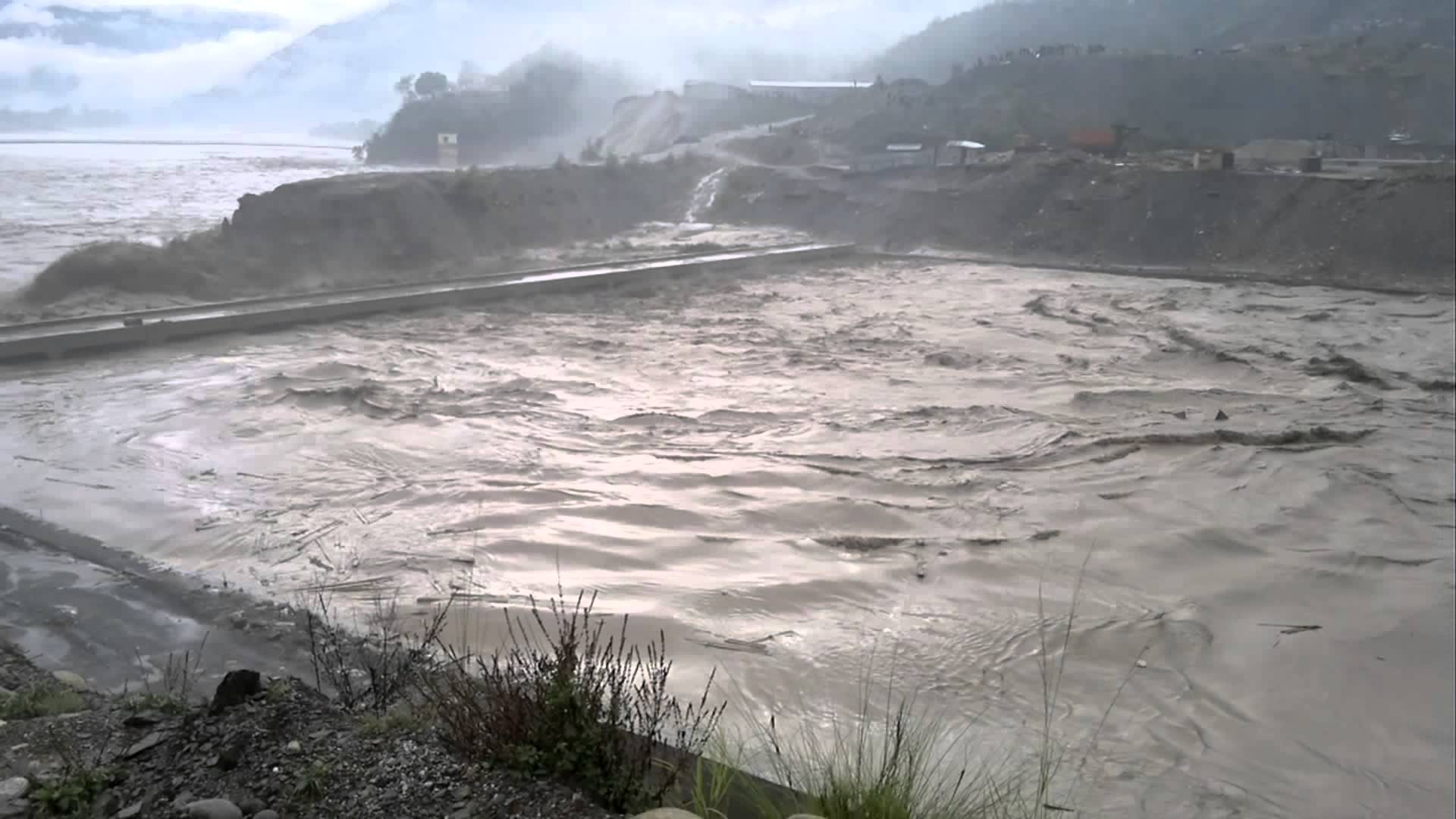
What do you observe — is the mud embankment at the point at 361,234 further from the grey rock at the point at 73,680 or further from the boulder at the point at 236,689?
the boulder at the point at 236,689

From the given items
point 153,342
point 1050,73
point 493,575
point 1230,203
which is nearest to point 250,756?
point 493,575

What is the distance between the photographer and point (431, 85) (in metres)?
27.1

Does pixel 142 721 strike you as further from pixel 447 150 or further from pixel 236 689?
Answer: pixel 447 150

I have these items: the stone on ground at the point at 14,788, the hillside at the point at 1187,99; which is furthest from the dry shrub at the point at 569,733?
the hillside at the point at 1187,99

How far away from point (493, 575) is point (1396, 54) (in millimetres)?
36143

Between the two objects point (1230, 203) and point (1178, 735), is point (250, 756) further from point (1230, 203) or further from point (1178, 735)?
point (1230, 203)

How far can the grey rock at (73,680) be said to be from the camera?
4.25 metres

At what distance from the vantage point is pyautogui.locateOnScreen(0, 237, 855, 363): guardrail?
11227 millimetres

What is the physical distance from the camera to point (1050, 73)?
36750mm

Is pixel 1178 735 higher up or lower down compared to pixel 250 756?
lower down

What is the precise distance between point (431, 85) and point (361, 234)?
10.4 meters

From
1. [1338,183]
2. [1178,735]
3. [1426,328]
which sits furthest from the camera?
[1338,183]

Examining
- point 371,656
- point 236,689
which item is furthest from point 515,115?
point 236,689

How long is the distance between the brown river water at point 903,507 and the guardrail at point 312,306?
33cm
